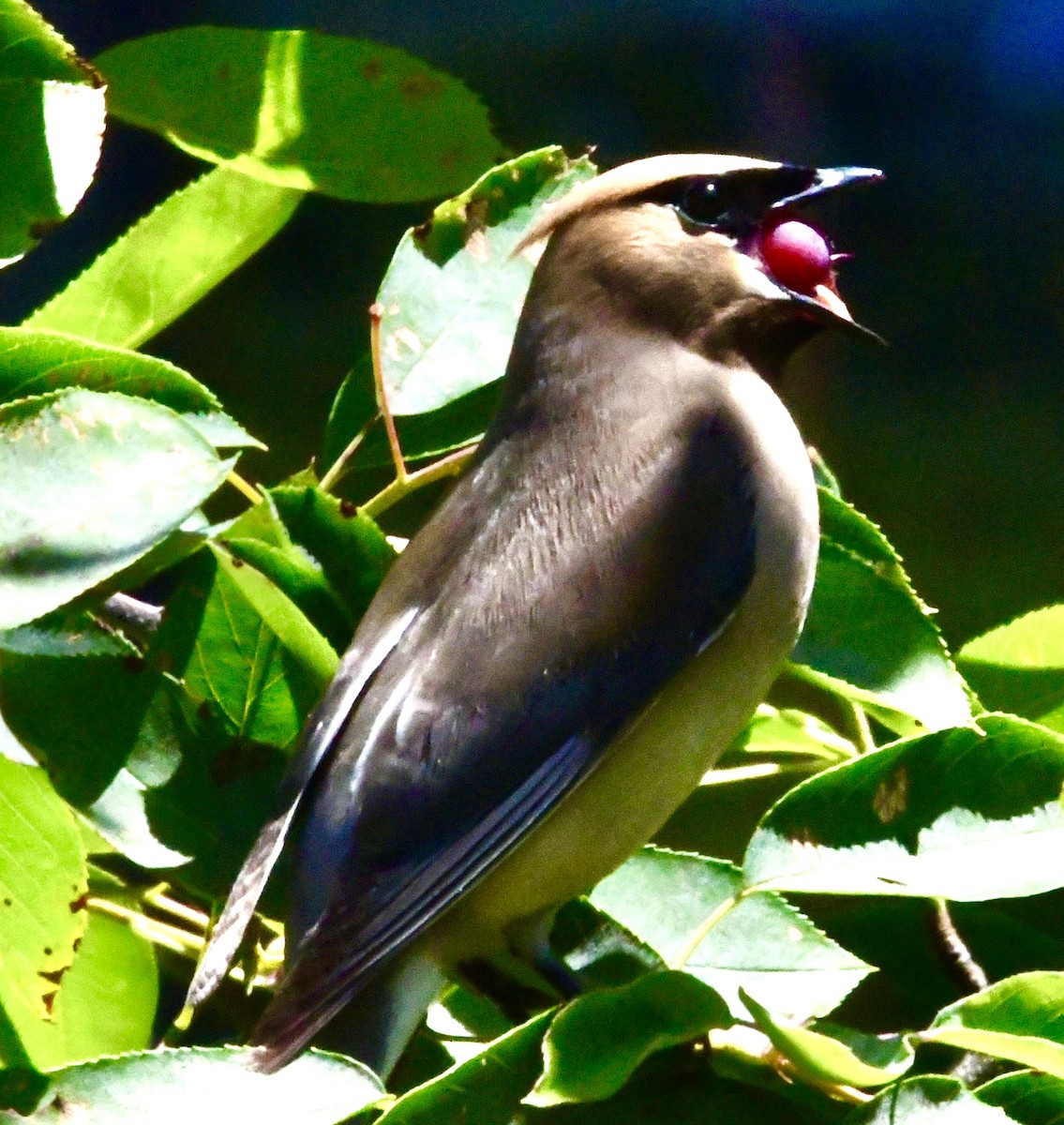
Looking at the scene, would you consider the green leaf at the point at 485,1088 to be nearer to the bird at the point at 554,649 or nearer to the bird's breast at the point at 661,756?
the bird at the point at 554,649

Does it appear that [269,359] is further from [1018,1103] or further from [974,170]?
[1018,1103]

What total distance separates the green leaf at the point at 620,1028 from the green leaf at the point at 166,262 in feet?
2.36

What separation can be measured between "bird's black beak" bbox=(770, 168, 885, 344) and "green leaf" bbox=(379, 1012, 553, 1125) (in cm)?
81

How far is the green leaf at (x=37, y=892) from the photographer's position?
1303 mm

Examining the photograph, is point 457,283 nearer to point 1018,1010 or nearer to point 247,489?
point 247,489

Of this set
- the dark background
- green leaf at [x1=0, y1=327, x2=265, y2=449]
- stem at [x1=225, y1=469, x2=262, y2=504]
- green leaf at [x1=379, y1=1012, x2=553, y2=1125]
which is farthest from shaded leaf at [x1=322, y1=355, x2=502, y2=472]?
the dark background

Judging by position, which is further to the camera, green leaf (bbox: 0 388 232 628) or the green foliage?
green leaf (bbox: 0 388 232 628)

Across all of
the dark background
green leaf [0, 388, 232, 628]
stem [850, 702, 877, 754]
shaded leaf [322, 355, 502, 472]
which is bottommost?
the dark background

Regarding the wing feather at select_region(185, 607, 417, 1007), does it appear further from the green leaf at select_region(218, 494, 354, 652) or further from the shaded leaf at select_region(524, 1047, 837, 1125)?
the shaded leaf at select_region(524, 1047, 837, 1125)

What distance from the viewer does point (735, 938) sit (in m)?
1.39

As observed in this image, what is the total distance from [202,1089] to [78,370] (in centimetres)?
50

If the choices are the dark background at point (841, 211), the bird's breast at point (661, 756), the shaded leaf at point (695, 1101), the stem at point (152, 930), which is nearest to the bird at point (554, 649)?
the bird's breast at point (661, 756)

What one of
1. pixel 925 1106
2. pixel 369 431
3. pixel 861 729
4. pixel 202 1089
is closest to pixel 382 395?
pixel 369 431

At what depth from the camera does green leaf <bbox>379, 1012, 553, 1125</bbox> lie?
1.11 m
